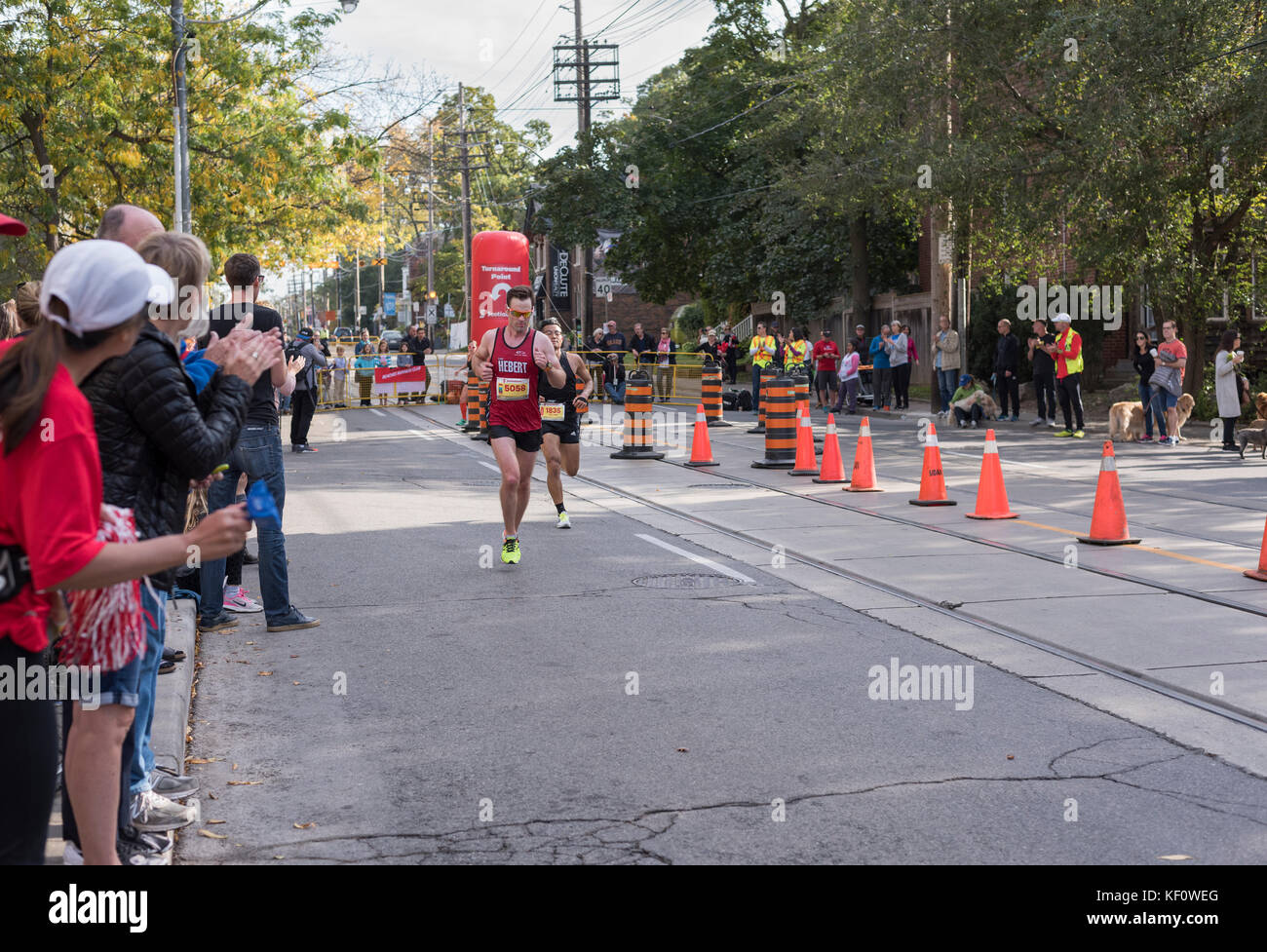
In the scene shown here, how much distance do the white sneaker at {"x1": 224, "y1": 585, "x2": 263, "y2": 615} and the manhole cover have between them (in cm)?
268

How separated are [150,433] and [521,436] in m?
6.87

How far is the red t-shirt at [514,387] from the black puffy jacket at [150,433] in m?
6.51

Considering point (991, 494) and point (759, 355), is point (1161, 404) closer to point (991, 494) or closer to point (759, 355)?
point (991, 494)

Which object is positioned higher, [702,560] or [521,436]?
[521,436]

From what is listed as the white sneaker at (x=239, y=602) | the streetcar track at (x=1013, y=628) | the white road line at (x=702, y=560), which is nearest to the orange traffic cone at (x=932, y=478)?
the streetcar track at (x=1013, y=628)

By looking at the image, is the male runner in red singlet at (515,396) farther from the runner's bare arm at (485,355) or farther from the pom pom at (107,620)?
the pom pom at (107,620)

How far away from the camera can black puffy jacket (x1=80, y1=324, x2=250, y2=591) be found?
12.0ft

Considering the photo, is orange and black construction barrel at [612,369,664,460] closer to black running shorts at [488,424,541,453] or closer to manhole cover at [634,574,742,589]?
black running shorts at [488,424,541,453]

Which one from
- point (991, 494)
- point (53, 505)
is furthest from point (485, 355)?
point (53, 505)

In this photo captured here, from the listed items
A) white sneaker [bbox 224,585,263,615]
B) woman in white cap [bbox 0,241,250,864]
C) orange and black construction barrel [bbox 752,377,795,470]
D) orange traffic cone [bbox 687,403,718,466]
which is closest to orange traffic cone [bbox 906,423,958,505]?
orange and black construction barrel [bbox 752,377,795,470]

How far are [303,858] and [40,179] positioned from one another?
909 inches

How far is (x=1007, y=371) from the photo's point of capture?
24.7 meters

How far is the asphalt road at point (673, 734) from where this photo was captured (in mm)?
4680
